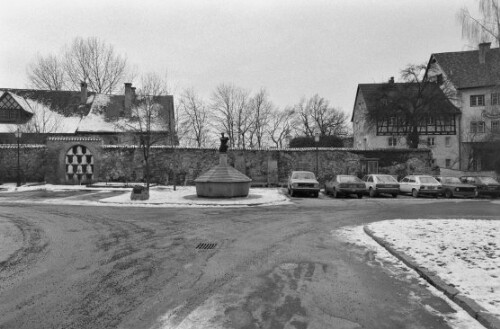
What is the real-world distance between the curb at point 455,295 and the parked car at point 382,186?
16793 mm

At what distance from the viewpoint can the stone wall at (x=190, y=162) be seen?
27.8m

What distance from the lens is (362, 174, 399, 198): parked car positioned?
23.4 meters

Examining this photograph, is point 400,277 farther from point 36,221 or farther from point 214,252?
point 36,221

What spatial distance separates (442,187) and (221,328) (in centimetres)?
2386

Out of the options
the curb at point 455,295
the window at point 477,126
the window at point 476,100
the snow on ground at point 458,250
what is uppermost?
the window at point 476,100

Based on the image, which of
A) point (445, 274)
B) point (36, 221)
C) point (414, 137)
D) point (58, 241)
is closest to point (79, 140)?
point (36, 221)

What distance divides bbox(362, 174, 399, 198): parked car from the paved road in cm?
1450

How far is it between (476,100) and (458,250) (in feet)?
143

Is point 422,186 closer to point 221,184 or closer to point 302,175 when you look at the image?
point 302,175

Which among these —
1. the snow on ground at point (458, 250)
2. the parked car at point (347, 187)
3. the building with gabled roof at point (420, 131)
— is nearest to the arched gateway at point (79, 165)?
the parked car at point (347, 187)

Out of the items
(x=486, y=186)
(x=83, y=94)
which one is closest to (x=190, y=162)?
(x=83, y=94)

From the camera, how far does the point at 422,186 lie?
78.6 feet

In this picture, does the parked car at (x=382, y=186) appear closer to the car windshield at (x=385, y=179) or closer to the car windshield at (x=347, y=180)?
the car windshield at (x=385, y=179)

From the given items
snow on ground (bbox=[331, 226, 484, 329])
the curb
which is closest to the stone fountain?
snow on ground (bbox=[331, 226, 484, 329])
